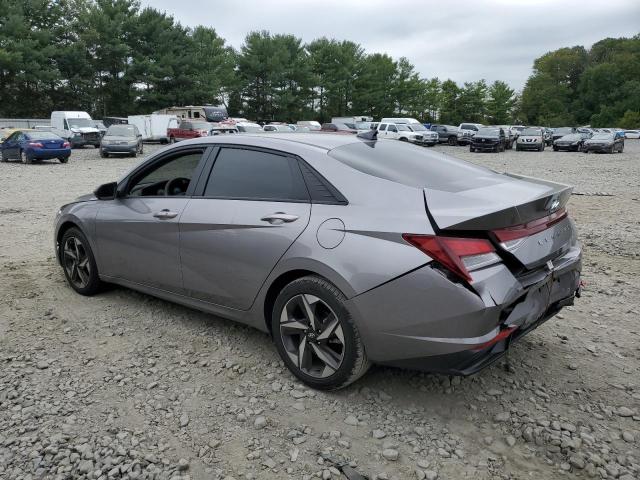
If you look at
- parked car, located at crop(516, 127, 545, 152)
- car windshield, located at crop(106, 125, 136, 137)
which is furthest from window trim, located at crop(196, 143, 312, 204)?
parked car, located at crop(516, 127, 545, 152)

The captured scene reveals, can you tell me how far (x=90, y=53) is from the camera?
164 feet

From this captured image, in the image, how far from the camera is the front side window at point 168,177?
4016 mm

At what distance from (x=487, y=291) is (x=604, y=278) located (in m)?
3.42

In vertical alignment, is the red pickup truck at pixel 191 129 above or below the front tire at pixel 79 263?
above

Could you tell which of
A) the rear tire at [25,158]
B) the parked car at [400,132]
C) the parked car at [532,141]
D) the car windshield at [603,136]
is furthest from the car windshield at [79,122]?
the car windshield at [603,136]

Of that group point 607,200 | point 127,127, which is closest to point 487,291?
point 607,200

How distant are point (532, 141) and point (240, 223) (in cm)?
3439

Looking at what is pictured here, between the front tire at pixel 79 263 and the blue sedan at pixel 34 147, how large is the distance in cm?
1859

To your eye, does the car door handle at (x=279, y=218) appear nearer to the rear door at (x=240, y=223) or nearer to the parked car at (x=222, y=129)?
the rear door at (x=240, y=223)

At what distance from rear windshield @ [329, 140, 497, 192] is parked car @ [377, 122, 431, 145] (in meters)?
31.3

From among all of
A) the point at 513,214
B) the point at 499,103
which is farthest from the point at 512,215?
the point at 499,103

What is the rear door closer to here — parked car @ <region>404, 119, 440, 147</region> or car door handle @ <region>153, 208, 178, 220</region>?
car door handle @ <region>153, 208, 178, 220</region>

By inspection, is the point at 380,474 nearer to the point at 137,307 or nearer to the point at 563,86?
the point at 137,307

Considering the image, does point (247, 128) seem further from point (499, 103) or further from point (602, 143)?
point (499, 103)
